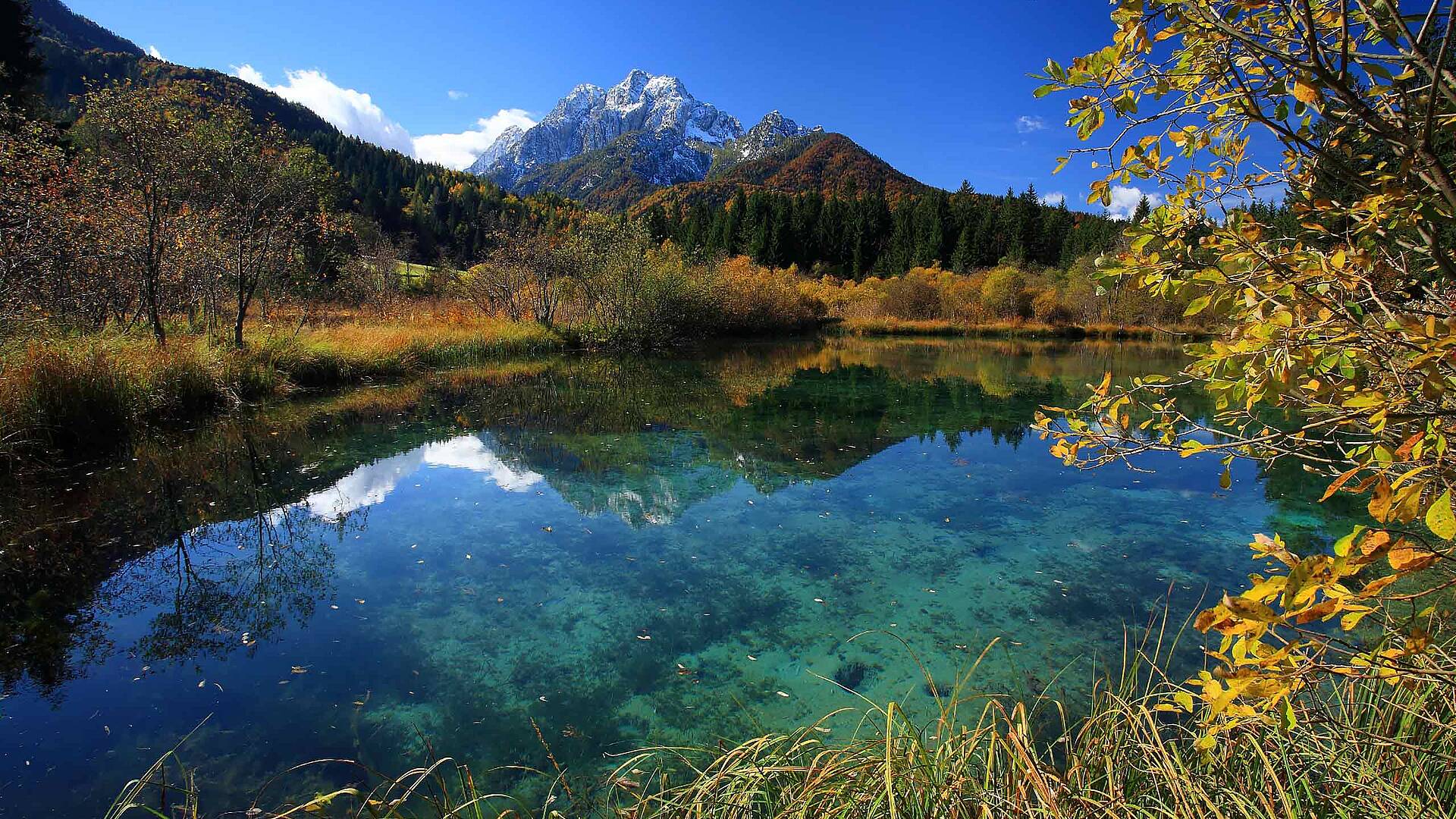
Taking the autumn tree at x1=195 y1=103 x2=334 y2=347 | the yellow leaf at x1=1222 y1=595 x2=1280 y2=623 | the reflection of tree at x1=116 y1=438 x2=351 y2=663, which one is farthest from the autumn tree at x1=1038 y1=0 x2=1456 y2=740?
the autumn tree at x1=195 y1=103 x2=334 y2=347

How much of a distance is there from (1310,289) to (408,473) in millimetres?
8427

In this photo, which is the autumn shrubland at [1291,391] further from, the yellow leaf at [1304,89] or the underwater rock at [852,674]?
the underwater rock at [852,674]

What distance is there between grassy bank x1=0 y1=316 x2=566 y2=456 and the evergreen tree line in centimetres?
4025

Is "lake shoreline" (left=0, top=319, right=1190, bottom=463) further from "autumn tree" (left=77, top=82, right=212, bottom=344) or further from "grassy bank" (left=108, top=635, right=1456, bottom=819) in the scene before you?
"grassy bank" (left=108, top=635, right=1456, bottom=819)

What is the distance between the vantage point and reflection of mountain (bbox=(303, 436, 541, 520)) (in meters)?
6.79

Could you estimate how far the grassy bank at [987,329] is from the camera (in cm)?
3466

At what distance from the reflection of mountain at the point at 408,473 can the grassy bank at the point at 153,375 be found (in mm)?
3225

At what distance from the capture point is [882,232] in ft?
205

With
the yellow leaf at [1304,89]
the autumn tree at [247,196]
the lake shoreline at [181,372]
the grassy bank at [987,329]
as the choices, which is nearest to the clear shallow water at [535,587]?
the lake shoreline at [181,372]

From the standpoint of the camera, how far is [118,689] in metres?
3.59

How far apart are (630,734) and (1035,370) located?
20.1m

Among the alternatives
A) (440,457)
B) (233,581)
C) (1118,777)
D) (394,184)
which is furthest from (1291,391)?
(394,184)

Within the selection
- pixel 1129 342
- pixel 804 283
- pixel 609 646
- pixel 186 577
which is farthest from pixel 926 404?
pixel 804 283

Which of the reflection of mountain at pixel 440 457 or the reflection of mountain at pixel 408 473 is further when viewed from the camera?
the reflection of mountain at pixel 408 473
